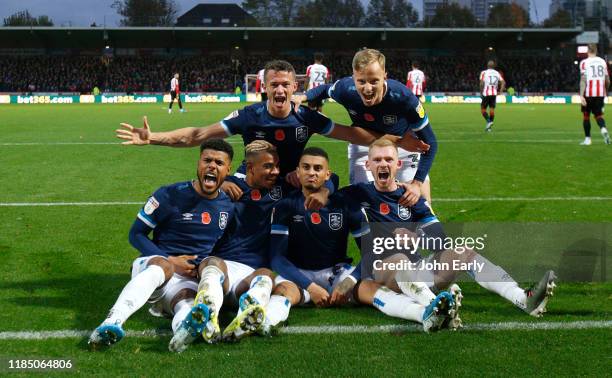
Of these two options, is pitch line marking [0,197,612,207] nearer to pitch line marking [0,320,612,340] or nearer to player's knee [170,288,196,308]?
player's knee [170,288,196,308]

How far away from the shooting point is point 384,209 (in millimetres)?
5273

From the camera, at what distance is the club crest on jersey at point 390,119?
609cm

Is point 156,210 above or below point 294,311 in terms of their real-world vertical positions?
above

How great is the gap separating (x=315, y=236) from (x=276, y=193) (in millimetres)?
529

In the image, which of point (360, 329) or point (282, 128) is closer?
point (360, 329)

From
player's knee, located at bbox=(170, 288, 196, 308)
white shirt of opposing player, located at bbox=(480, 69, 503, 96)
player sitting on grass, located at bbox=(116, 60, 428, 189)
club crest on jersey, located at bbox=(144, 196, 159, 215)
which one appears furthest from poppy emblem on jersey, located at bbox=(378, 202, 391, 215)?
white shirt of opposing player, located at bbox=(480, 69, 503, 96)

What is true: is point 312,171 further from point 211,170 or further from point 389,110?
point 389,110

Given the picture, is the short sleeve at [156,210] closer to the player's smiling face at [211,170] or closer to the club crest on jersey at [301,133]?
the player's smiling face at [211,170]

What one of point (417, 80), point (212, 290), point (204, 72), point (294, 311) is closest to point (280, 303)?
point (294, 311)

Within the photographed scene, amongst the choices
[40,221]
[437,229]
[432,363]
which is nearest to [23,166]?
[40,221]

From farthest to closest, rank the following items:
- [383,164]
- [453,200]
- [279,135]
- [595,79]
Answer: [595,79]
[453,200]
[279,135]
[383,164]

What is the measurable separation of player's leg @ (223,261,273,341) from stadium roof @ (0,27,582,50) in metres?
49.9

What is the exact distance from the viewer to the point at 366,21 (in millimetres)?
66375

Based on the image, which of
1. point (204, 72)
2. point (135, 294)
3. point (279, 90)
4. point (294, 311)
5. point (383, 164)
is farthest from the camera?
point (204, 72)
